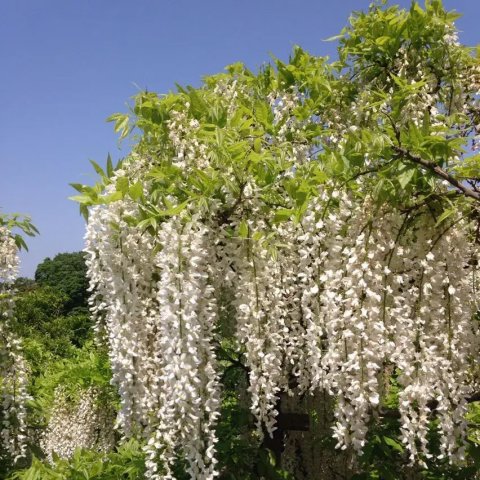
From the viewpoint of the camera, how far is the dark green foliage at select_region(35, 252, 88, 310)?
40.3m

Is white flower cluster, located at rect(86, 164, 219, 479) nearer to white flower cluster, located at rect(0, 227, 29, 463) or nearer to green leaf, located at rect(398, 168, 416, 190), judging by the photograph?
green leaf, located at rect(398, 168, 416, 190)

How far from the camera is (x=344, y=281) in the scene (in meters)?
3.24

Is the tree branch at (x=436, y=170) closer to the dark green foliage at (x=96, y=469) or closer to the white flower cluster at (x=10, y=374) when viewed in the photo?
the dark green foliage at (x=96, y=469)

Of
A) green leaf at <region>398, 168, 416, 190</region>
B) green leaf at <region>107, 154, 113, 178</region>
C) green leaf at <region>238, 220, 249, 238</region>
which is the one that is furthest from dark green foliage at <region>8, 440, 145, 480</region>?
green leaf at <region>398, 168, 416, 190</region>

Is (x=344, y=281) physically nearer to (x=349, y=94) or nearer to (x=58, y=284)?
(x=349, y=94)

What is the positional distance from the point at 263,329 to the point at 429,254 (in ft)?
4.01

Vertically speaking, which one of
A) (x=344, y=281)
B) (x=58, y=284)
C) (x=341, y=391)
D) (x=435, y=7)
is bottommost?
(x=341, y=391)

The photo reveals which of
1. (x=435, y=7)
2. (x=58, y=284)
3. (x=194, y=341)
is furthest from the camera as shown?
(x=58, y=284)

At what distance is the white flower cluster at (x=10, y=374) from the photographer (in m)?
5.96

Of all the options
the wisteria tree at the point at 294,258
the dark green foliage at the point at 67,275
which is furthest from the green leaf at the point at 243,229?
the dark green foliage at the point at 67,275

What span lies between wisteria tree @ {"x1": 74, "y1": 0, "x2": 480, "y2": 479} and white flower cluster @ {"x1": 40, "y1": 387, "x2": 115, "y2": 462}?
11.4 feet

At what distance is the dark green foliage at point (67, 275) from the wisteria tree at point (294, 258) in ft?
117

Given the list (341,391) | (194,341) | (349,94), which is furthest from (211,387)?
(349,94)

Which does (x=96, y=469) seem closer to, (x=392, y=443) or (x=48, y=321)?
(x=392, y=443)
